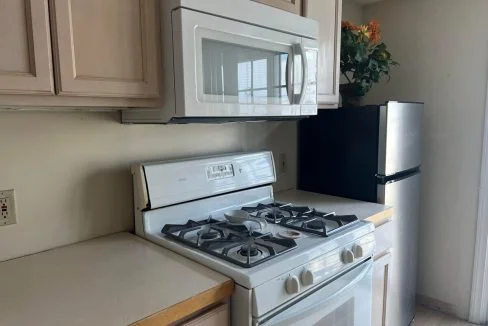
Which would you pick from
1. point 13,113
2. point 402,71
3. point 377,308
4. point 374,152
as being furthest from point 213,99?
point 402,71

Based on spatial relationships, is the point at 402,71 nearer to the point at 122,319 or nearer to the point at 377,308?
the point at 377,308

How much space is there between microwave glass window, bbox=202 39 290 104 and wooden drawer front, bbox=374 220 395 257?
78 cm

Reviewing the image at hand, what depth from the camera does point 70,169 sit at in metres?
1.32

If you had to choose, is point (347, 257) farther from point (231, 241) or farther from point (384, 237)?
point (384, 237)

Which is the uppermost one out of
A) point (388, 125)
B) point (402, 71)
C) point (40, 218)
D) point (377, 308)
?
point (402, 71)

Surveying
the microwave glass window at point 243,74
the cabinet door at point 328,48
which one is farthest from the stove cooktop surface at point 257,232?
the cabinet door at point 328,48

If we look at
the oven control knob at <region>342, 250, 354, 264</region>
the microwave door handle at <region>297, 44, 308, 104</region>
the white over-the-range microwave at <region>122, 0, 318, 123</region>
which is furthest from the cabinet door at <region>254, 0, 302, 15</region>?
the oven control knob at <region>342, 250, 354, 264</region>

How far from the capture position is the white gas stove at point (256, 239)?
1081mm

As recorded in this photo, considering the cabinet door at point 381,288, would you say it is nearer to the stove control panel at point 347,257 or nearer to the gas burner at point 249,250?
the stove control panel at point 347,257

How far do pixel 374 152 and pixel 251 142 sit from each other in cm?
65

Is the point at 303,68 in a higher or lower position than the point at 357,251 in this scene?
higher

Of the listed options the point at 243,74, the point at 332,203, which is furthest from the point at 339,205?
the point at 243,74

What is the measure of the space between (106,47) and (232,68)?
451mm

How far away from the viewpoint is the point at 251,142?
197 centimetres
